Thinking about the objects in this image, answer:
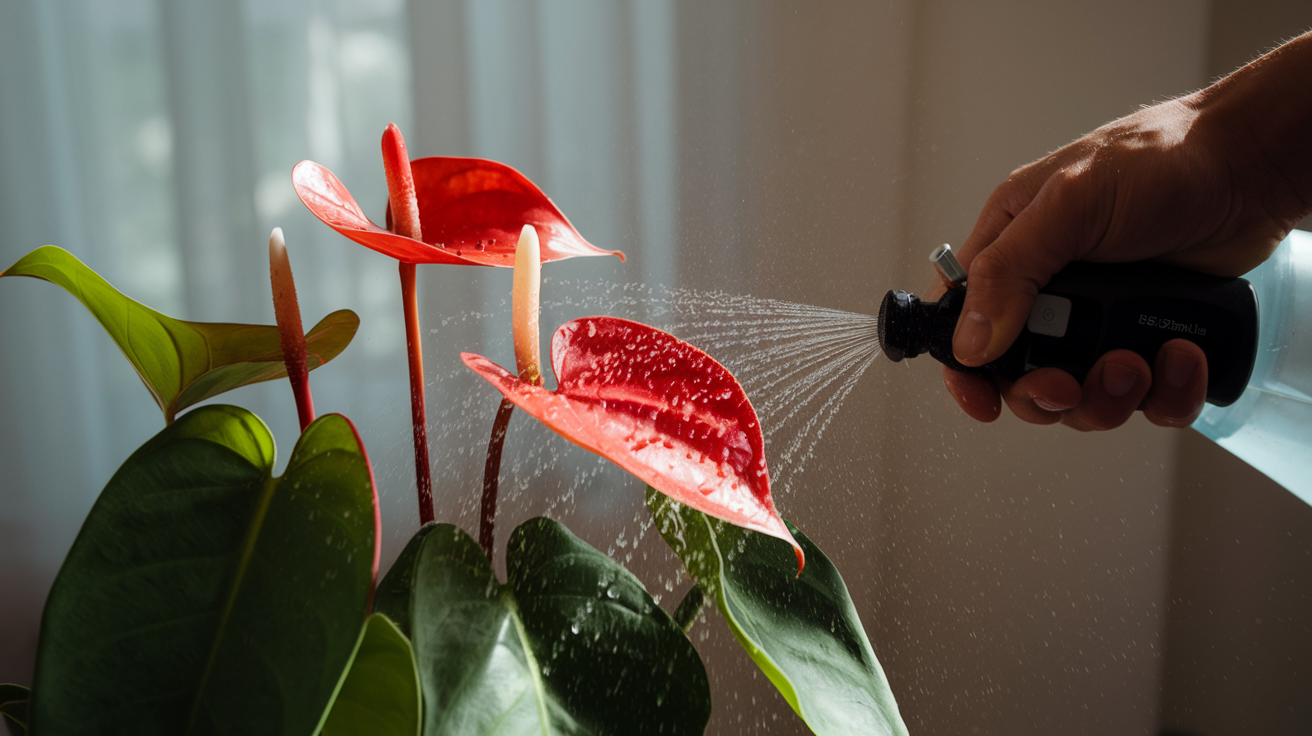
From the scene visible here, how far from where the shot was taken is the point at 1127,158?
583 millimetres

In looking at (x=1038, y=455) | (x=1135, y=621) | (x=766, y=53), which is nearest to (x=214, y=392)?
(x=766, y=53)

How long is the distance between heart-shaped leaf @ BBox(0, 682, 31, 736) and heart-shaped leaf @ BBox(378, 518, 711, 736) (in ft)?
0.75

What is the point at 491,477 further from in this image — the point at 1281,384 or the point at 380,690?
the point at 1281,384

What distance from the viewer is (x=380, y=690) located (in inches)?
12.3

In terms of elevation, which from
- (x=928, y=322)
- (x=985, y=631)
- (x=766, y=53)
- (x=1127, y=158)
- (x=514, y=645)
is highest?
(x=766, y=53)

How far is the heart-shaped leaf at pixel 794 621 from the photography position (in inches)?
13.7

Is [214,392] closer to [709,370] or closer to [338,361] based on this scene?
[709,370]

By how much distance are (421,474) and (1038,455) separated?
3.35ft

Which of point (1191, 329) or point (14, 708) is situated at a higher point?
point (1191, 329)

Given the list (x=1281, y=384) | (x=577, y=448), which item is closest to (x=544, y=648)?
(x=1281, y=384)

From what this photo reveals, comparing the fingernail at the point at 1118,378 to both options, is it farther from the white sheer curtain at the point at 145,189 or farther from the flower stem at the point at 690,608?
the white sheer curtain at the point at 145,189

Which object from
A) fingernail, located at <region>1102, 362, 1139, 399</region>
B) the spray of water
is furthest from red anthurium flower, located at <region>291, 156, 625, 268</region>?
the spray of water

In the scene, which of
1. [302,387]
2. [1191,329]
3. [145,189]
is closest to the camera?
[302,387]

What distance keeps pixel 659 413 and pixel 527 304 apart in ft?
0.33
